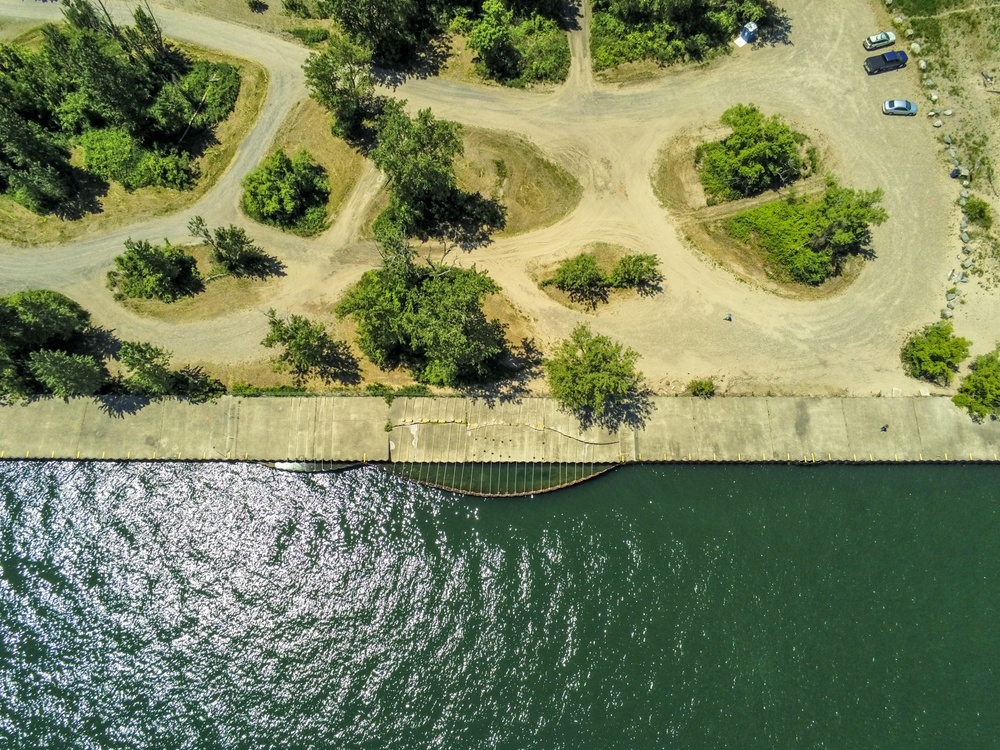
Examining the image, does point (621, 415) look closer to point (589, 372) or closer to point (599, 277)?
point (589, 372)

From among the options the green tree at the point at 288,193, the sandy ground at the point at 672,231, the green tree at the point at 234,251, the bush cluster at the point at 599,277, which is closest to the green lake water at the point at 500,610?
the sandy ground at the point at 672,231

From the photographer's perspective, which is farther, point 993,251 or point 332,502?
point 993,251

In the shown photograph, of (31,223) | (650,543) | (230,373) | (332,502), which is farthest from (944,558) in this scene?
(31,223)

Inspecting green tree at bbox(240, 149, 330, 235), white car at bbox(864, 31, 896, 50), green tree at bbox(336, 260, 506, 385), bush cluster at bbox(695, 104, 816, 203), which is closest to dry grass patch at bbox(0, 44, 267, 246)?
green tree at bbox(240, 149, 330, 235)

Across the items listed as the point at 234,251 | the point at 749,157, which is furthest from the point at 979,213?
the point at 234,251

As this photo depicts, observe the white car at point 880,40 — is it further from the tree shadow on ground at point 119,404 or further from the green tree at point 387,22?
the tree shadow on ground at point 119,404

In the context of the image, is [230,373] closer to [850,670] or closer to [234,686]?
[234,686]
